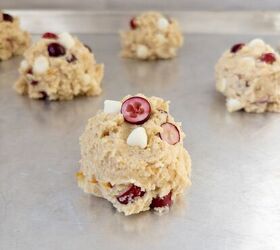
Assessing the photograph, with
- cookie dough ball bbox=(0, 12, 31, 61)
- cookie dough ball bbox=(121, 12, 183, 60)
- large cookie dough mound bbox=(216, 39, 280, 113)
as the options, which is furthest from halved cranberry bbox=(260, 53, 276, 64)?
cookie dough ball bbox=(0, 12, 31, 61)

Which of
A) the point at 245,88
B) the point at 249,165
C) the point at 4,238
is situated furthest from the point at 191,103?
the point at 4,238

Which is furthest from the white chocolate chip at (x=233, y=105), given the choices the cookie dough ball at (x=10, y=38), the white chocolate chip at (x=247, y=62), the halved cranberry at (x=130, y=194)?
the cookie dough ball at (x=10, y=38)

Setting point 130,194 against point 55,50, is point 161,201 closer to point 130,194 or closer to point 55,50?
point 130,194

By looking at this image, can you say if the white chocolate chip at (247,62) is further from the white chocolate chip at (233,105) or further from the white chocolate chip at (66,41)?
the white chocolate chip at (66,41)

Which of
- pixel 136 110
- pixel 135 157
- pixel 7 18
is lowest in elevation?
pixel 135 157

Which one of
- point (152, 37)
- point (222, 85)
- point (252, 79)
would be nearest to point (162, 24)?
point (152, 37)

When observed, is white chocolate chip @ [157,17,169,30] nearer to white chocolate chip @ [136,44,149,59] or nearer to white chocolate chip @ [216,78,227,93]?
white chocolate chip @ [136,44,149,59]
